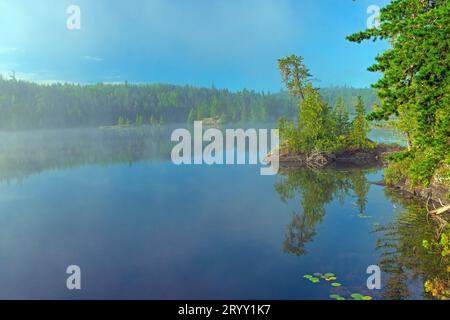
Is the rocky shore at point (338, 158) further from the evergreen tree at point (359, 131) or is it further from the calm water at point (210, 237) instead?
the calm water at point (210, 237)

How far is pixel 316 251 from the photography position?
22.1 metres

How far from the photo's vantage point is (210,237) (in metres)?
25.4

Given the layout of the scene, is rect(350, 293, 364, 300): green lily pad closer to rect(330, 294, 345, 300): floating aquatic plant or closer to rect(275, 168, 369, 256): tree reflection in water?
rect(330, 294, 345, 300): floating aquatic plant

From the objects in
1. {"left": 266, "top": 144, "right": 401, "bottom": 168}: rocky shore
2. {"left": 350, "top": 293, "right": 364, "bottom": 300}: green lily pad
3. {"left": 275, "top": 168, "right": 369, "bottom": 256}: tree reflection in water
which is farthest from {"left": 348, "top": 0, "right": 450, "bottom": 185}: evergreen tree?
{"left": 266, "top": 144, "right": 401, "bottom": 168}: rocky shore

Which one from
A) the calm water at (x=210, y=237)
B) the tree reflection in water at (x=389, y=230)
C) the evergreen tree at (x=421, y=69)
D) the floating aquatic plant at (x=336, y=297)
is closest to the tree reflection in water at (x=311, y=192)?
the tree reflection in water at (x=389, y=230)

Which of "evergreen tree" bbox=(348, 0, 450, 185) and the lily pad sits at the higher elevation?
"evergreen tree" bbox=(348, 0, 450, 185)

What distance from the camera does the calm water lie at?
18.0 metres

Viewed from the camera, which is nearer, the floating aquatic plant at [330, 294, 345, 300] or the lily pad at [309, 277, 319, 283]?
the floating aquatic plant at [330, 294, 345, 300]

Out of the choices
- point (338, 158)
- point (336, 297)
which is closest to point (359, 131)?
point (338, 158)

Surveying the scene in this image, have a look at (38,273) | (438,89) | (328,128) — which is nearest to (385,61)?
(438,89)

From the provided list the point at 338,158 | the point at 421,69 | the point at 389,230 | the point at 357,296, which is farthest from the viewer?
the point at 338,158

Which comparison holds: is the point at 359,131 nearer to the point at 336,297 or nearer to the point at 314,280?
the point at 314,280

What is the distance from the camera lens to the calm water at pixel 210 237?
18.0 metres
